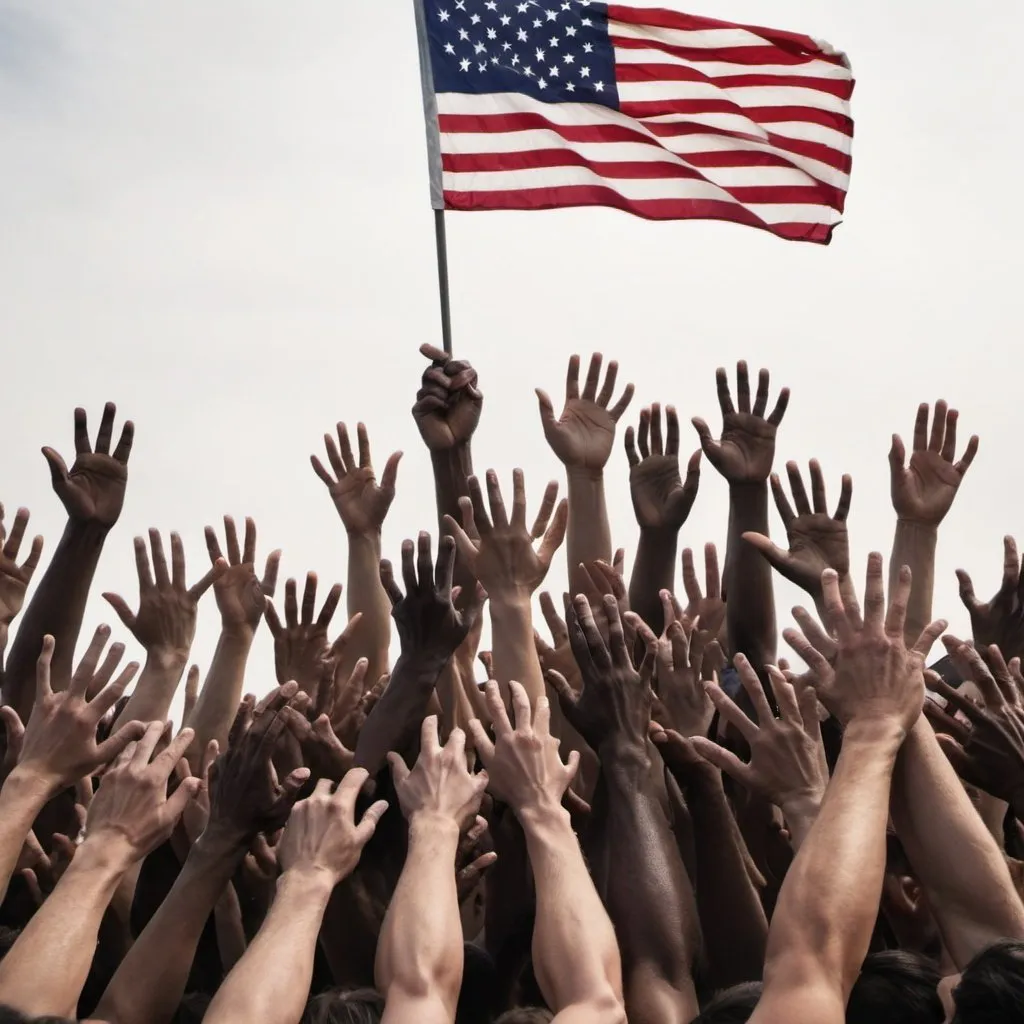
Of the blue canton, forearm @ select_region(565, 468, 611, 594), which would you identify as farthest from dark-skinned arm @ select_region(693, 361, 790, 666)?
the blue canton

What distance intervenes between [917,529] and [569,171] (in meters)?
3.63

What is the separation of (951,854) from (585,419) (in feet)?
13.3

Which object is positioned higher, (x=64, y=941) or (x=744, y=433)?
(x=744, y=433)

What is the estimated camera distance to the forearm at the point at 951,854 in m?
3.85

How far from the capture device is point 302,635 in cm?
648

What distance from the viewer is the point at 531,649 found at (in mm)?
5824

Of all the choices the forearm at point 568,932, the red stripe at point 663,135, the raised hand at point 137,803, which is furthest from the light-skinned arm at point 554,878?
the red stripe at point 663,135

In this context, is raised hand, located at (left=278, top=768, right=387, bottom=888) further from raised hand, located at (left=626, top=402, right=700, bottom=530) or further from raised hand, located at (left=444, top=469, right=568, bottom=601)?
raised hand, located at (left=626, top=402, right=700, bottom=530)

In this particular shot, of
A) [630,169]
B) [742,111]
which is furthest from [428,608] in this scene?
[742,111]

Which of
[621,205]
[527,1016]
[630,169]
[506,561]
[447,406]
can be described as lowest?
[527,1016]

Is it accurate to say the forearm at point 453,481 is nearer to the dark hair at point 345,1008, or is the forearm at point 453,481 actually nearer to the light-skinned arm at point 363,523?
the light-skinned arm at point 363,523

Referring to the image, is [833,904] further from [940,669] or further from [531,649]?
[940,669]

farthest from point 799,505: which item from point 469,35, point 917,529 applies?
point 469,35

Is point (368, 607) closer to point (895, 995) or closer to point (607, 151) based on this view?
point (607, 151)
